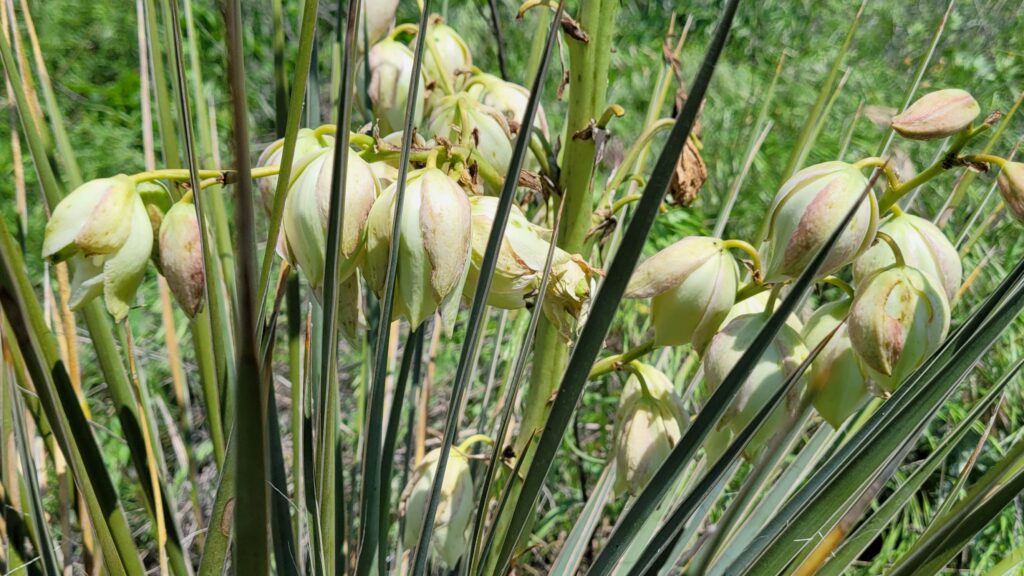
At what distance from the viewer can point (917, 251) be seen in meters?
0.48

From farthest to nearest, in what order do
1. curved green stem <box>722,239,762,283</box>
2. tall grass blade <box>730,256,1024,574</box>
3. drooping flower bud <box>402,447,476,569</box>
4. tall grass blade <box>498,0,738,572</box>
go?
1. drooping flower bud <box>402,447,476,569</box>
2. curved green stem <box>722,239,762,283</box>
3. tall grass blade <box>730,256,1024,574</box>
4. tall grass blade <box>498,0,738,572</box>

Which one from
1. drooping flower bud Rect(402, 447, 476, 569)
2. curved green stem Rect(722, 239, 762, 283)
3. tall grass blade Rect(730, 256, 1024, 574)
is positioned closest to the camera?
tall grass blade Rect(730, 256, 1024, 574)

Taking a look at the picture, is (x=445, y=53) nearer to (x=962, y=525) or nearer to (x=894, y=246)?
(x=894, y=246)

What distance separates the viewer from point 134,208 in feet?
1.47

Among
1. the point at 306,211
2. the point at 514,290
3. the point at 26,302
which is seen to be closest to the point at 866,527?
the point at 514,290

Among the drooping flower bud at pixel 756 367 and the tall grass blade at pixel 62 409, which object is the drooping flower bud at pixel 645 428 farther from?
the tall grass blade at pixel 62 409

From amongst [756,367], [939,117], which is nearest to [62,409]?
[756,367]

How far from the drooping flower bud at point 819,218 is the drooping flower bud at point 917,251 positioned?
0.04m

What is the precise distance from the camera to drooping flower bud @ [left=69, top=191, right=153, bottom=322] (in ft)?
1.45

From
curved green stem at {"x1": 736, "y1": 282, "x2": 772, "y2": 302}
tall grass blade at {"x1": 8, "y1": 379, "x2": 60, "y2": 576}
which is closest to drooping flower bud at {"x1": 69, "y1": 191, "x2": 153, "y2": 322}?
tall grass blade at {"x1": 8, "y1": 379, "x2": 60, "y2": 576}

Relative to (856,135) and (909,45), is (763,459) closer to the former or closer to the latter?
(856,135)

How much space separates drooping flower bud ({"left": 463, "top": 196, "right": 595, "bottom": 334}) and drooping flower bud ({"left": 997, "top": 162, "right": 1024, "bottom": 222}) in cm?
20

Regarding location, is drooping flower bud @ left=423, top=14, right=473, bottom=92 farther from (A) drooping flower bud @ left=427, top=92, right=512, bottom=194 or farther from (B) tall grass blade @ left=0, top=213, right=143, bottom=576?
(B) tall grass blade @ left=0, top=213, right=143, bottom=576

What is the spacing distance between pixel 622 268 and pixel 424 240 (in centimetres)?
13
